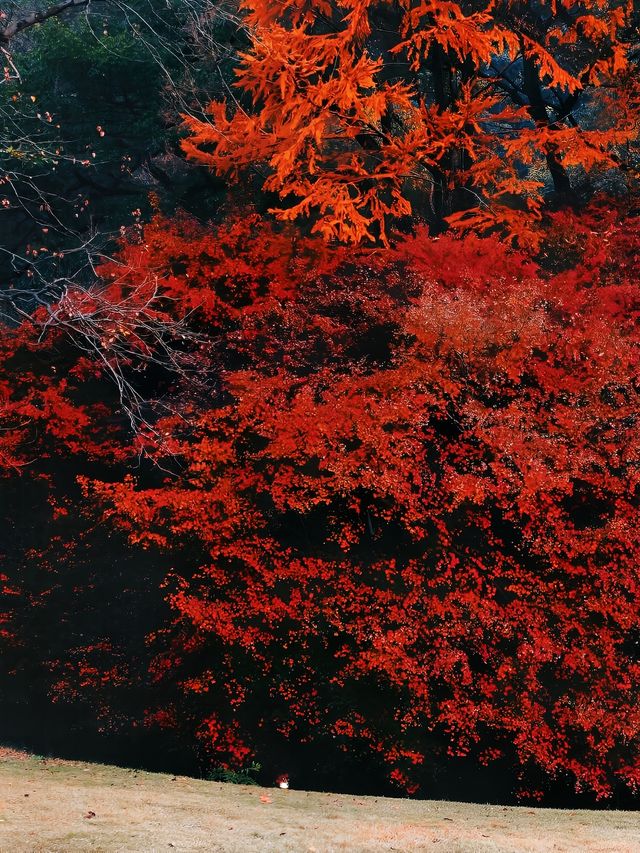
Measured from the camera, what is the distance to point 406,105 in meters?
14.3

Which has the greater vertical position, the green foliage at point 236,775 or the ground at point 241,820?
the ground at point 241,820

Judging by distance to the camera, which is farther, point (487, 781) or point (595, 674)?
point (487, 781)

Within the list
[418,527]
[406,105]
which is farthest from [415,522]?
[406,105]

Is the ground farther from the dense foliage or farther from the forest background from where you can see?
the forest background

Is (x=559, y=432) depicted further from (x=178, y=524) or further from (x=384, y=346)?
(x=178, y=524)

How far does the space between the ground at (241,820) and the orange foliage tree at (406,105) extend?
339 inches

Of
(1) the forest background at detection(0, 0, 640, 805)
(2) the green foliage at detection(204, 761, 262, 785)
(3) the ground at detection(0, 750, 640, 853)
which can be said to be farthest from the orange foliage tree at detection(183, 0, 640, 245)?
(3) the ground at detection(0, 750, 640, 853)

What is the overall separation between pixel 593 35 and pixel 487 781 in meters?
12.9

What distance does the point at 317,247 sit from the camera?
14.2 m

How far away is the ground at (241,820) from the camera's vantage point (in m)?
6.10

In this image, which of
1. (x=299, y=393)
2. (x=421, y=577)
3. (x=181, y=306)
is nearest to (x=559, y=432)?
(x=421, y=577)

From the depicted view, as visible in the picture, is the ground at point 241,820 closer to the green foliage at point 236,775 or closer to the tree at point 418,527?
the tree at point 418,527

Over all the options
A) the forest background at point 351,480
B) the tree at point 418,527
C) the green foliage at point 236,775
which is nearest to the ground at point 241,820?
the tree at point 418,527

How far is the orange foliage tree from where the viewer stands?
13.5 metres
